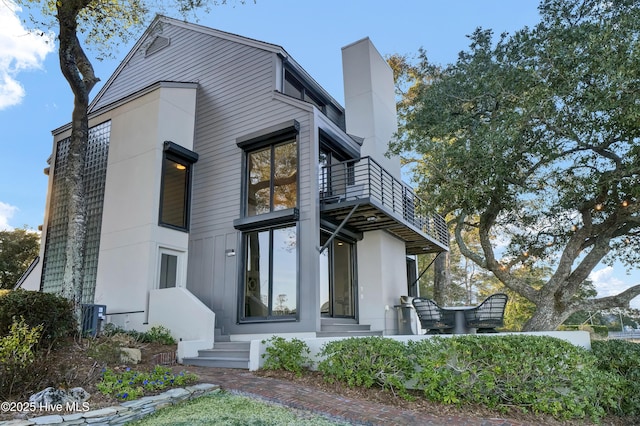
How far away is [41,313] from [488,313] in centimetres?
814

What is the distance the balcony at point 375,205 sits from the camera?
380 inches

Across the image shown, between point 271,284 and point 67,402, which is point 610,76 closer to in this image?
point 271,284

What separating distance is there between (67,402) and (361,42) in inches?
507

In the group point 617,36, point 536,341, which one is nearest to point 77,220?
point 536,341

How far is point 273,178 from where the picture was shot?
1025 cm

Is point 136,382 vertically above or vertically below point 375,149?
below

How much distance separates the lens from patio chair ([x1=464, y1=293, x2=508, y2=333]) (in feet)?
27.5

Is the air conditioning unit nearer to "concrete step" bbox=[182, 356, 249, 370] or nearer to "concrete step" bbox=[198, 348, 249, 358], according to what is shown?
"concrete step" bbox=[182, 356, 249, 370]

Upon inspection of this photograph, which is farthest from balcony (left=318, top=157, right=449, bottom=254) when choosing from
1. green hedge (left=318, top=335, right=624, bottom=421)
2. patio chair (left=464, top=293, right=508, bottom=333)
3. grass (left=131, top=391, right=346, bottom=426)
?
grass (left=131, top=391, right=346, bottom=426)

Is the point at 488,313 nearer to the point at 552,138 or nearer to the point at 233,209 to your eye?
the point at 552,138

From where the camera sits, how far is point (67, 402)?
4465mm

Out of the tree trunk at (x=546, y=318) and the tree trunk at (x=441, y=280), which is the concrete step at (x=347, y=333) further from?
the tree trunk at (x=441, y=280)

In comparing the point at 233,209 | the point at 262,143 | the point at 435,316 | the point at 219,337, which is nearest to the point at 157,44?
the point at 262,143

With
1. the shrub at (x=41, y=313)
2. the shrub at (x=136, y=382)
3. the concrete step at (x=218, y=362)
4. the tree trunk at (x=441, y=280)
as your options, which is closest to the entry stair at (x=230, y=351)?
the concrete step at (x=218, y=362)
